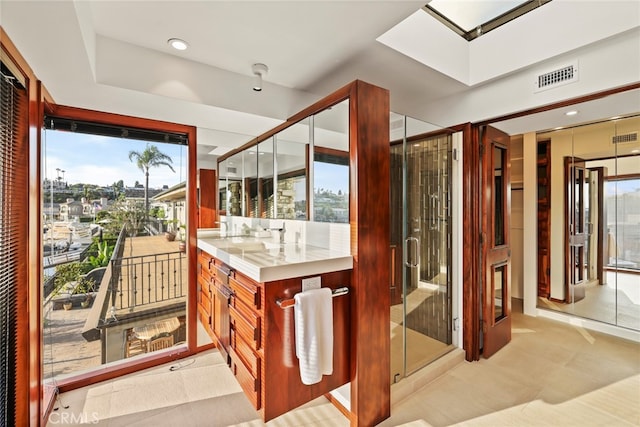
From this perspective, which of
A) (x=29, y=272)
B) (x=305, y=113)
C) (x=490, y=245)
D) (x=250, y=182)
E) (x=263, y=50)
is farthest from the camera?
(x=250, y=182)

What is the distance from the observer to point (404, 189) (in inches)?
93.0

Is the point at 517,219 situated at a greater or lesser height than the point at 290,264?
greater

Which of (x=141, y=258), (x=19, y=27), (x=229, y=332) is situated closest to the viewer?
(x=19, y=27)

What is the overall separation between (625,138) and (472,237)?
2.30m

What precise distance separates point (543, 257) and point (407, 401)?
10.6 ft

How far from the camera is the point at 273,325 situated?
159cm

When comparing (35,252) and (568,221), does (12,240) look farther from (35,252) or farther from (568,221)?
(568,221)

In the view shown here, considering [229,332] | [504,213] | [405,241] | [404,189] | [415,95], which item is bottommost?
[229,332]

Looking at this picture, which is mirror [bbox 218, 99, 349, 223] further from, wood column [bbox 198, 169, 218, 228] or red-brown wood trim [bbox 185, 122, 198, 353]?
red-brown wood trim [bbox 185, 122, 198, 353]

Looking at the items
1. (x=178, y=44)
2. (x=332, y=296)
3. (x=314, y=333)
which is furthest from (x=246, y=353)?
(x=178, y=44)

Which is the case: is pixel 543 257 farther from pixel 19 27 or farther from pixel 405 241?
pixel 19 27

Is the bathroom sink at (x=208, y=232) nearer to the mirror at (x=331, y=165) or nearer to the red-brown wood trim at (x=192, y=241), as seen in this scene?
the red-brown wood trim at (x=192, y=241)

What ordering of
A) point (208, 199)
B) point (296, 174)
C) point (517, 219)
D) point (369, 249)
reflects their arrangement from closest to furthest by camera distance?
point (369, 249) → point (296, 174) → point (208, 199) → point (517, 219)

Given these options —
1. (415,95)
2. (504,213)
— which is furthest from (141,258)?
(504,213)
